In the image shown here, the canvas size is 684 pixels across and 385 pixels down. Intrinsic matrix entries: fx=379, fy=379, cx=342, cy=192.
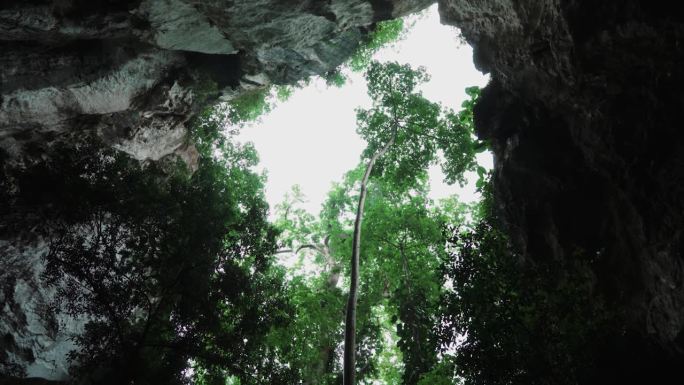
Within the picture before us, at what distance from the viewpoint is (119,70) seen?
12.4m

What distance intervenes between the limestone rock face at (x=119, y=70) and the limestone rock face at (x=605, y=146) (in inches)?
237

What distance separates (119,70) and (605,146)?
1375cm

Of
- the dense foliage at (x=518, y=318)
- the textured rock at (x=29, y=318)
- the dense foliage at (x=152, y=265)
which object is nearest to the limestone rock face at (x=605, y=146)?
the dense foliage at (x=518, y=318)

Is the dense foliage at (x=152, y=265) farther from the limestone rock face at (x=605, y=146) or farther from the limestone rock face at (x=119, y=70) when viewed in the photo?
the limestone rock face at (x=605, y=146)

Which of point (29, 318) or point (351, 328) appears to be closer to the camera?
point (351, 328)

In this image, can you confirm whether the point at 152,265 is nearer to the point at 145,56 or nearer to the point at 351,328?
the point at 351,328

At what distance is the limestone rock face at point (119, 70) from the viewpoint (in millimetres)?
9945

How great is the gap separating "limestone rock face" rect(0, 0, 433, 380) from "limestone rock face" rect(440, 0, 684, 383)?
237 inches

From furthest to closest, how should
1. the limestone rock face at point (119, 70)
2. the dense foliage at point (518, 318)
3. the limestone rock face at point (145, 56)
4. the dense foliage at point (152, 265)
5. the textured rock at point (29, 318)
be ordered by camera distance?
the limestone rock face at point (145, 56)
the limestone rock face at point (119, 70)
the textured rock at point (29, 318)
the dense foliage at point (152, 265)
the dense foliage at point (518, 318)

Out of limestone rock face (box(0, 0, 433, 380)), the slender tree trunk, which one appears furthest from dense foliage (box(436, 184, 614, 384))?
limestone rock face (box(0, 0, 433, 380))

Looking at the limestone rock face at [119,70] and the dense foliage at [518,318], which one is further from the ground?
the limestone rock face at [119,70]

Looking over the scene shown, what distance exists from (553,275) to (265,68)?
12.8m

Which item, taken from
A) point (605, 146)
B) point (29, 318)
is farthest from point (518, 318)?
point (29, 318)

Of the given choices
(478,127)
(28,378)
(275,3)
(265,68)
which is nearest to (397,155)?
A: (478,127)
